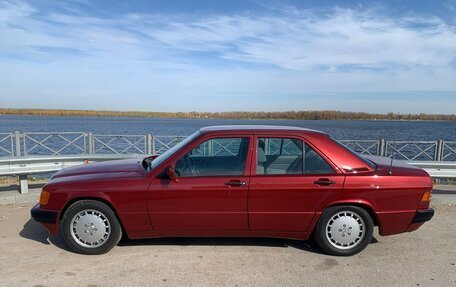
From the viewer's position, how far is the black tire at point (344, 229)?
4.23m

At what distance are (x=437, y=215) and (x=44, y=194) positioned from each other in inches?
239

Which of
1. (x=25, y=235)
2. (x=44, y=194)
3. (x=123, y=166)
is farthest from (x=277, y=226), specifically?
(x=25, y=235)

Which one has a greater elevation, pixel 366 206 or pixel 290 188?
pixel 290 188

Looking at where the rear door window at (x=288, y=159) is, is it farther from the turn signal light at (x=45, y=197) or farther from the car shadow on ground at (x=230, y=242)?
the turn signal light at (x=45, y=197)

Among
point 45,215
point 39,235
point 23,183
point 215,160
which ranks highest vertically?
point 215,160

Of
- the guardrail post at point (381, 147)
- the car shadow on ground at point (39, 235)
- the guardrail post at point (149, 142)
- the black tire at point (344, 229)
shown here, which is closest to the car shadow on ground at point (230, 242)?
the black tire at point (344, 229)

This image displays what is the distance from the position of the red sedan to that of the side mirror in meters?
0.01

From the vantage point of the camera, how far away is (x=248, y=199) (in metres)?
4.12

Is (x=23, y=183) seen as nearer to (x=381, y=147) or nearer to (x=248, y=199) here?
(x=248, y=199)

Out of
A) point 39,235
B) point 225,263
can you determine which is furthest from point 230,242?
point 39,235

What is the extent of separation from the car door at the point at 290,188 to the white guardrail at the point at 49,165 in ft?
12.2

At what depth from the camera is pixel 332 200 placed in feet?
13.6

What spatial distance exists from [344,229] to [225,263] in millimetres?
1482

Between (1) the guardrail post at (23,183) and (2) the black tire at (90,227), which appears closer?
(2) the black tire at (90,227)
